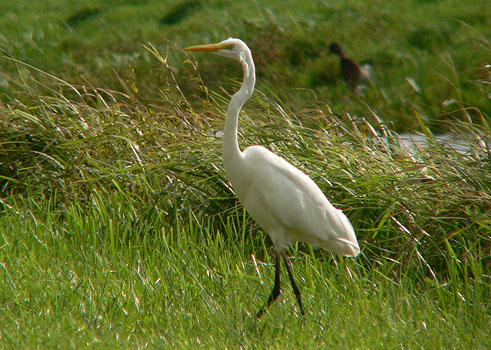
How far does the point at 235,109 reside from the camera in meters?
3.43

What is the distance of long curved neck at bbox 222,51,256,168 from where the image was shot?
342 cm

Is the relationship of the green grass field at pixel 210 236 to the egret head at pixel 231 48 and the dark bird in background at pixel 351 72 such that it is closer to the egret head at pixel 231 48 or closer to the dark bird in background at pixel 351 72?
the egret head at pixel 231 48

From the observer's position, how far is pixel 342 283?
3752 millimetres

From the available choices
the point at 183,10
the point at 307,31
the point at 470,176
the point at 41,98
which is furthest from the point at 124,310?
the point at 183,10

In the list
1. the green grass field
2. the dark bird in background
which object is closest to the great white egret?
the green grass field

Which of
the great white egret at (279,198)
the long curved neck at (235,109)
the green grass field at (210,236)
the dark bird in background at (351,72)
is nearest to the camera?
the green grass field at (210,236)

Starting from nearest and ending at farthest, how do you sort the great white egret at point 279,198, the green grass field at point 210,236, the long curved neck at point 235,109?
the green grass field at point 210,236, the long curved neck at point 235,109, the great white egret at point 279,198

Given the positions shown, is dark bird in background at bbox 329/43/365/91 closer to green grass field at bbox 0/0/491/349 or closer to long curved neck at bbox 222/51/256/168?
green grass field at bbox 0/0/491/349

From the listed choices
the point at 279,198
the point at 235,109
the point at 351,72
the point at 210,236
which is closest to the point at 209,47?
the point at 235,109

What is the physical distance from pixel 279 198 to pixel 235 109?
491 millimetres


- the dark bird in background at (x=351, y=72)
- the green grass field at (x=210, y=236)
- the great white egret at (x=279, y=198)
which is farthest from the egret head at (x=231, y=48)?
the dark bird in background at (x=351, y=72)

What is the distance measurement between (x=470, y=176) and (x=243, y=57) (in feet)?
→ 4.99

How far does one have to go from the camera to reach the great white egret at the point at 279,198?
139 inches

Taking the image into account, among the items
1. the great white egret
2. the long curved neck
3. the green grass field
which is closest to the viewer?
the green grass field
